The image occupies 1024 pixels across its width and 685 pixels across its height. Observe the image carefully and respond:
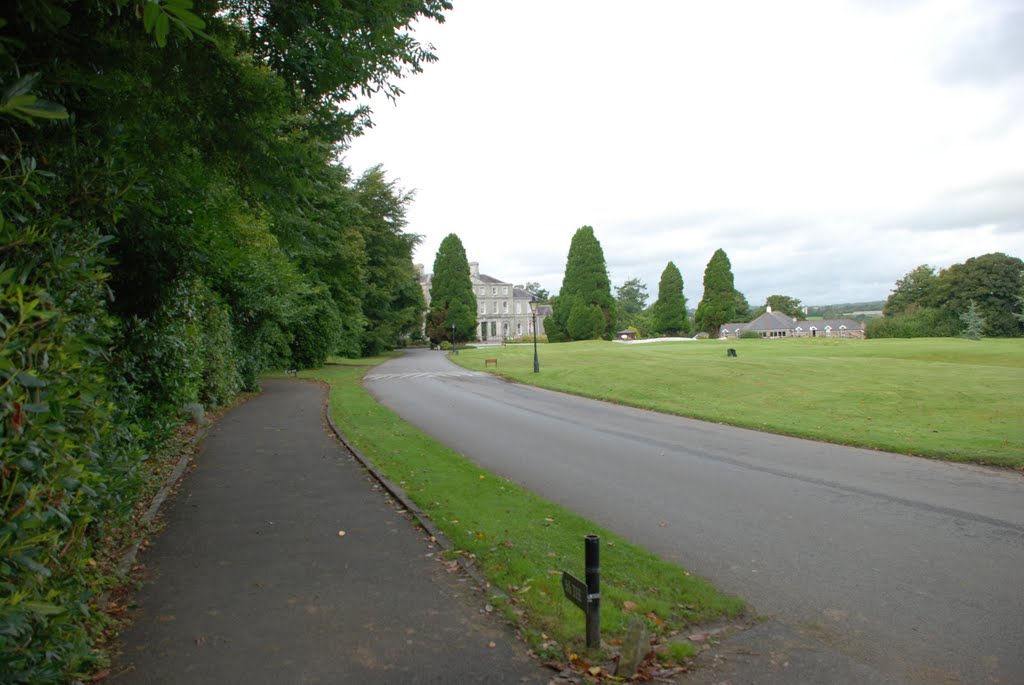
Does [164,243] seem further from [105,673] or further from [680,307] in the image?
[680,307]

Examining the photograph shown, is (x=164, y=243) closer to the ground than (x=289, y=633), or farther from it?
farther from it

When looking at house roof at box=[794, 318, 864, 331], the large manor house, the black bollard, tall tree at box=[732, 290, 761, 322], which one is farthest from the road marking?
house roof at box=[794, 318, 864, 331]

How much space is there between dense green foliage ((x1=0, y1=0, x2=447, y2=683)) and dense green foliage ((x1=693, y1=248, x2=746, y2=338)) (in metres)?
81.6

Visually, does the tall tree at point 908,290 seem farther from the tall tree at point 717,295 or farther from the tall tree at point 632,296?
the tall tree at point 632,296

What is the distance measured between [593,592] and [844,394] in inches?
814

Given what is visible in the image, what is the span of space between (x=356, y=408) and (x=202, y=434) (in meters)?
5.68

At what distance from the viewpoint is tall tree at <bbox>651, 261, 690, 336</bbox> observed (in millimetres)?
90188

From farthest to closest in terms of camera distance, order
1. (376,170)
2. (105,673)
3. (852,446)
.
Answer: (376,170) → (852,446) → (105,673)

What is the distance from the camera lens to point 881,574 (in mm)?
6176

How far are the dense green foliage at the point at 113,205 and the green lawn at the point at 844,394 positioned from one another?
1233cm

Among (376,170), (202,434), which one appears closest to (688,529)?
(202,434)

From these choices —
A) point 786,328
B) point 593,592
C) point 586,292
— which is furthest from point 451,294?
point 593,592

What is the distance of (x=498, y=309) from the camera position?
384 feet

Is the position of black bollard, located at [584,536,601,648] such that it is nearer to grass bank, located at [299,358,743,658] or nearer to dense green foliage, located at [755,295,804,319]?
grass bank, located at [299,358,743,658]
